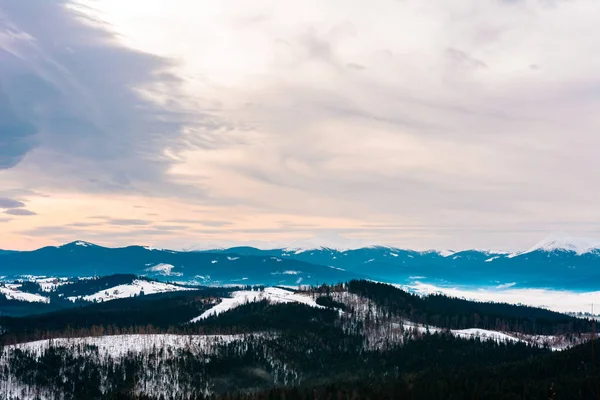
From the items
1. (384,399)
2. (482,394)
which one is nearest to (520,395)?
(482,394)

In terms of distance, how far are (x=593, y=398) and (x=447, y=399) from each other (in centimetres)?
4694

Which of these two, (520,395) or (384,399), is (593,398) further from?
(384,399)

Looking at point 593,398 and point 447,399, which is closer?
point 593,398

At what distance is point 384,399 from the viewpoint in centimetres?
19200

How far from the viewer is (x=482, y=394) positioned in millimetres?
192625

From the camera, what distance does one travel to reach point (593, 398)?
186m

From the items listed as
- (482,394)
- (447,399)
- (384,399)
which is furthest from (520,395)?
(384,399)

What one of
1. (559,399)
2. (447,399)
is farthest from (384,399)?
(559,399)

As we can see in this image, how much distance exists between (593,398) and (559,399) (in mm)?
10350

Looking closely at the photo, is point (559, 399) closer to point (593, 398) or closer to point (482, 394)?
point (593, 398)

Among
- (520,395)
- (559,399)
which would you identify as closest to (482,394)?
(520,395)

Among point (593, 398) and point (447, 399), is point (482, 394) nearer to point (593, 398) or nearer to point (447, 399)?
point (447, 399)

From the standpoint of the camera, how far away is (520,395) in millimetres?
190875

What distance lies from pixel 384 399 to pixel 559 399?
5862 centimetres
